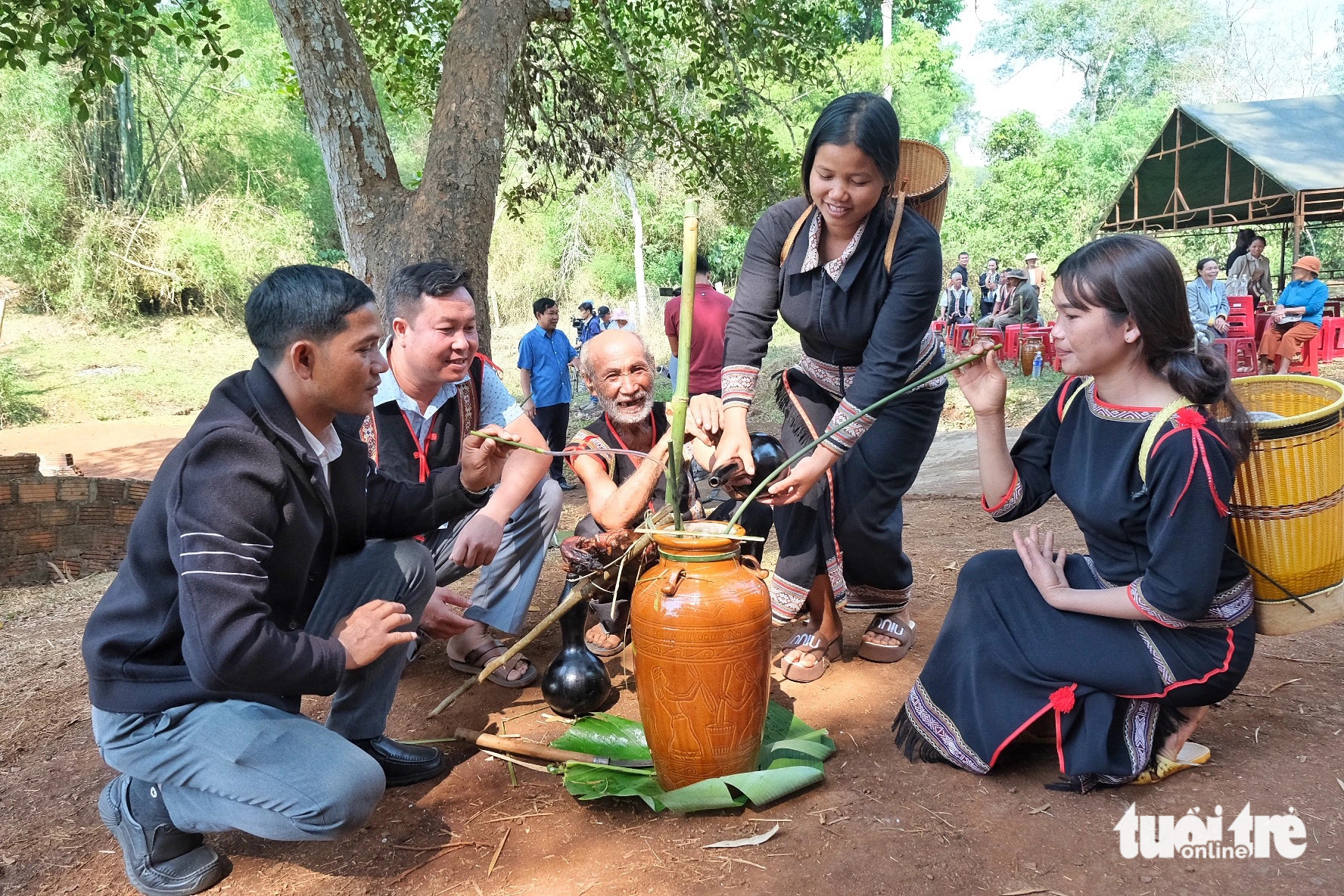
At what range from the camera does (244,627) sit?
6.03 feet

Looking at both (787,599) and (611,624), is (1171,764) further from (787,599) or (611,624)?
(611,624)

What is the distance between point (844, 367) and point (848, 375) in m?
0.03

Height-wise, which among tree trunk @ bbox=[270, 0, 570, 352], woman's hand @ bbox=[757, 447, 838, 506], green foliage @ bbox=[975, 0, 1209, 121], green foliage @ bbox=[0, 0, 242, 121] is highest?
green foliage @ bbox=[975, 0, 1209, 121]

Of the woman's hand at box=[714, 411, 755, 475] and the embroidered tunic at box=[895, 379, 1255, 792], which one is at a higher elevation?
the woman's hand at box=[714, 411, 755, 475]

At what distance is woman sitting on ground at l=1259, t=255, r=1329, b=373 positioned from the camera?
971 centimetres

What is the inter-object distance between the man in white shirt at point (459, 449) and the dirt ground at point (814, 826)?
0.38 metres

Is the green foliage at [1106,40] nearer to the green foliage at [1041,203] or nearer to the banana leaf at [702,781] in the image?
the green foliage at [1041,203]

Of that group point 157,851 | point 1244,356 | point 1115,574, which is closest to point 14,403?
point 157,851

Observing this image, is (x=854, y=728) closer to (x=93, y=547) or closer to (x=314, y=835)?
(x=314, y=835)

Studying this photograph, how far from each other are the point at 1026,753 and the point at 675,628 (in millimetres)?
1099

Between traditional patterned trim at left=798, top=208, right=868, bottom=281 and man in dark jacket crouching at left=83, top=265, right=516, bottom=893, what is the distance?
4.44ft

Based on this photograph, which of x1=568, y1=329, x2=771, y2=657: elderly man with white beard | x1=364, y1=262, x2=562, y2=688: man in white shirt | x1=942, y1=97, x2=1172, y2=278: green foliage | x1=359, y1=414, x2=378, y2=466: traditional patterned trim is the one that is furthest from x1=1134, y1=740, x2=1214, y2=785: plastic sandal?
x1=942, y1=97, x2=1172, y2=278: green foliage

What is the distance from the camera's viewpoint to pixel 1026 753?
2.48m

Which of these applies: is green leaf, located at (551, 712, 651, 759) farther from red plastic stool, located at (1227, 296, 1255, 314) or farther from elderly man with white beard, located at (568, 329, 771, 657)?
red plastic stool, located at (1227, 296, 1255, 314)
